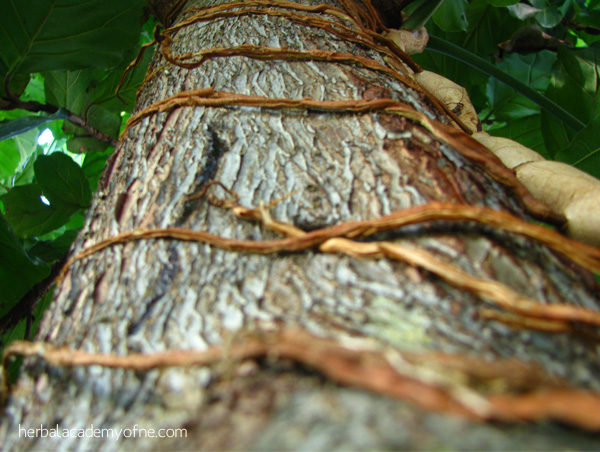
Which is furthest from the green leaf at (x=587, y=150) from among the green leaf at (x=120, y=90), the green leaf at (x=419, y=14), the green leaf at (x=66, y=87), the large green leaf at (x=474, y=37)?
the green leaf at (x=66, y=87)

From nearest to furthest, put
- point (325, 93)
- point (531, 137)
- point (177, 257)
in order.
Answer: point (177, 257), point (325, 93), point (531, 137)

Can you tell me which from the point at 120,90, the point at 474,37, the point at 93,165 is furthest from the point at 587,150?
the point at 93,165

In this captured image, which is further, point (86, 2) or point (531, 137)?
point (531, 137)

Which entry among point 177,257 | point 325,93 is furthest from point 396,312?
point 325,93

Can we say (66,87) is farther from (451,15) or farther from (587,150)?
(587,150)

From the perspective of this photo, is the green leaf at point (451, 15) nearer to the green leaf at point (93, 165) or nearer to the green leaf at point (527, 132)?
the green leaf at point (527, 132)

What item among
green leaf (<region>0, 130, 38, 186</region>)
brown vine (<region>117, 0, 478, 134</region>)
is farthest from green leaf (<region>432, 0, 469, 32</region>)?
green leaf (<region>0, 130, 38, 186</region>)

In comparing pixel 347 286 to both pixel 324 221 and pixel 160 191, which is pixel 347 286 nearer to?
pixel 324 221
